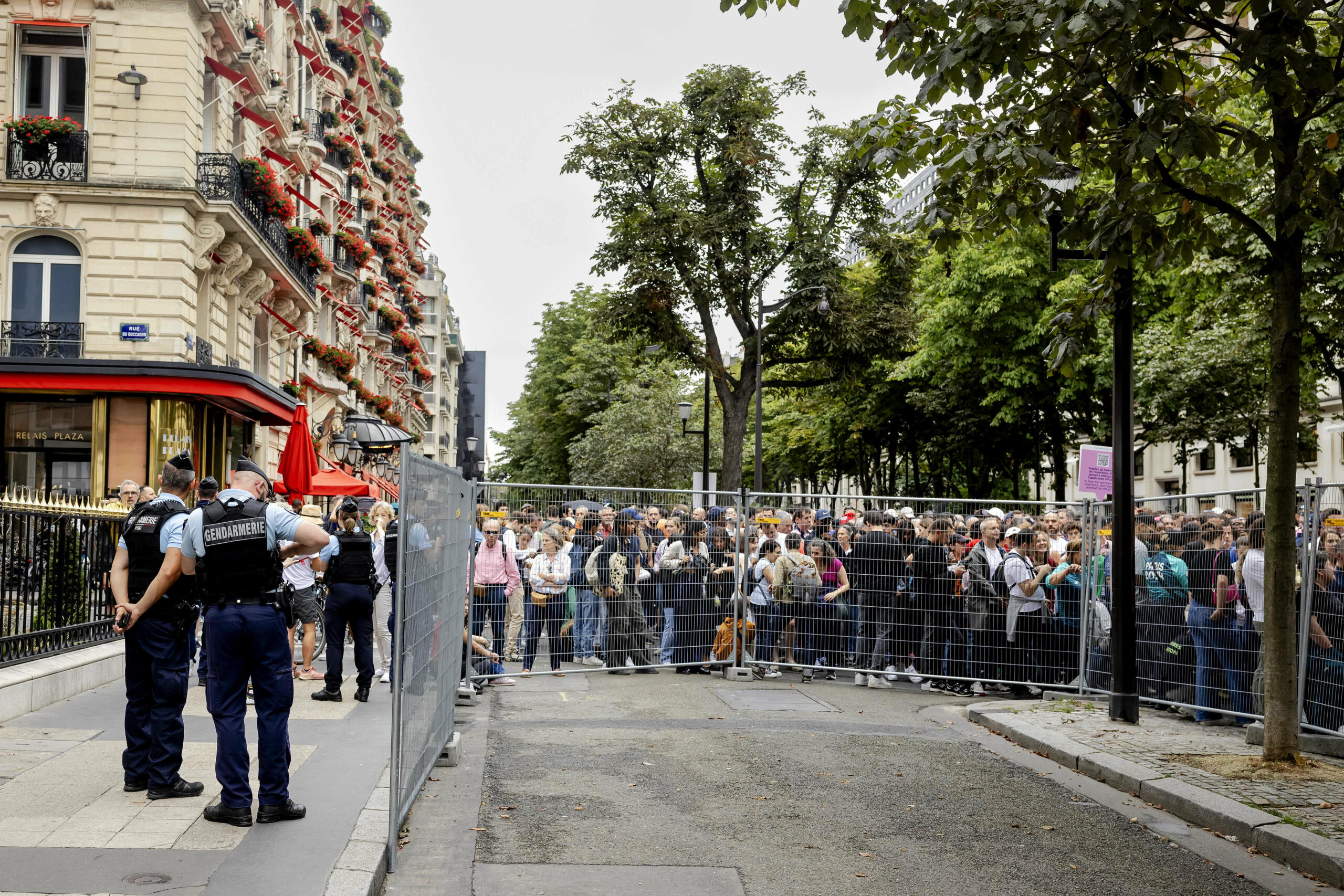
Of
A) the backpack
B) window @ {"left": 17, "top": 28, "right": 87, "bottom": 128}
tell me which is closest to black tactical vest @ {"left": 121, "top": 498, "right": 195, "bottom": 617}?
the backpack

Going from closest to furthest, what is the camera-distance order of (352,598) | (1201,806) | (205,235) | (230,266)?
1. (1201,806)
2. (352,598)
3. (205,235)
4. (230,266)

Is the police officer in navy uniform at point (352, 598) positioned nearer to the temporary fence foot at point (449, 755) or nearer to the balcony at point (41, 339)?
the temporary fence foot at point (449, 755)

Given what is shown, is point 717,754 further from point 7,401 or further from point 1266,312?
point 7,401

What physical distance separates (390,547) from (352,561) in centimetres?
57

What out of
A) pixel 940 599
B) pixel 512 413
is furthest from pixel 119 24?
pixel 512 413

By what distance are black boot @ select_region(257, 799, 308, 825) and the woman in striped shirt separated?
6.33 meters

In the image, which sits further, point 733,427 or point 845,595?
point 733,427

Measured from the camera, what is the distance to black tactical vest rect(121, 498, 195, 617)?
710cm

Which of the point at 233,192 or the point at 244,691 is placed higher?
the point at 233,192

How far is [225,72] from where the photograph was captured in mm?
27125

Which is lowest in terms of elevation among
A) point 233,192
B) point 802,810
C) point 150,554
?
point 802,810

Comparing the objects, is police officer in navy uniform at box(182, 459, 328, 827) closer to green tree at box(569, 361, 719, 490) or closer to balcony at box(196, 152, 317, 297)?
balcony at box(196, 152, 317, 297)

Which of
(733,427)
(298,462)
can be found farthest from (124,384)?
(733,427)

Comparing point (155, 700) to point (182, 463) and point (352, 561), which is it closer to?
point (182, 463)
